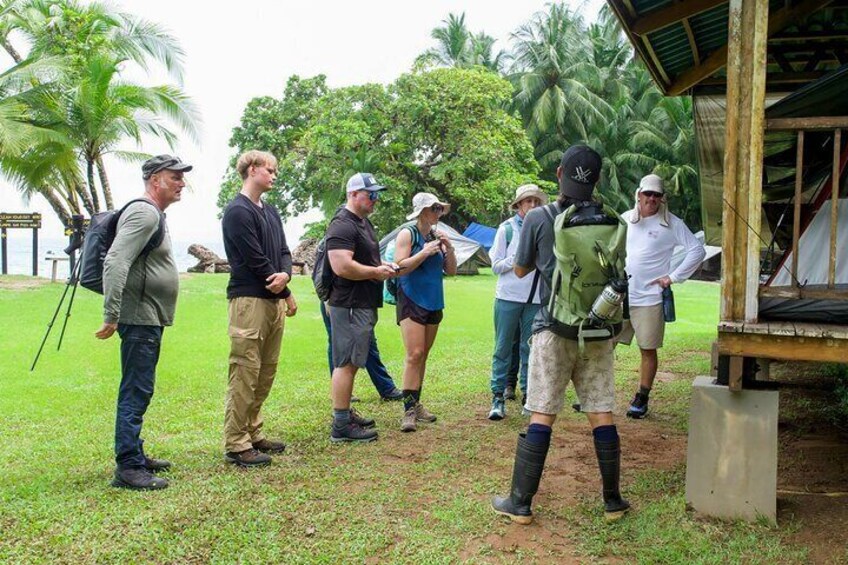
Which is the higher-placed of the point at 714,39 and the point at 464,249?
the point at 714,39

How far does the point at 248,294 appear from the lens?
4852 millimetres

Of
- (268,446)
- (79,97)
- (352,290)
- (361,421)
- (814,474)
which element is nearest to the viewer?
(814,474)

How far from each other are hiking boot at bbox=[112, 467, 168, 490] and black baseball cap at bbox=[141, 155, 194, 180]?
1.74m

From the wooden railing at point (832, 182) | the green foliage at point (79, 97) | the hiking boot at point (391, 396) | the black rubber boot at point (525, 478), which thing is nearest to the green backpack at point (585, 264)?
the black rubber boot at point (525, 478)

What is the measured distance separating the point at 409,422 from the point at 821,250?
10.1 ft

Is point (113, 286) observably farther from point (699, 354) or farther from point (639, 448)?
point (699, 354)

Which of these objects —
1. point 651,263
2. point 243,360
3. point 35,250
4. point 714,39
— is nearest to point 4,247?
point 35,250

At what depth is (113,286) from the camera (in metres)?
4.21

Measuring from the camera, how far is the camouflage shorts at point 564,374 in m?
4.02

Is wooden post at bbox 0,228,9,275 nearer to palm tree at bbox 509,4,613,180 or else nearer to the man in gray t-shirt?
the man in gray t-shirt

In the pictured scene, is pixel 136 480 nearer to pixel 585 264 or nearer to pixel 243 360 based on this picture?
pixel 243 360

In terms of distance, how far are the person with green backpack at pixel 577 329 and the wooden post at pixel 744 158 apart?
0.56 metres

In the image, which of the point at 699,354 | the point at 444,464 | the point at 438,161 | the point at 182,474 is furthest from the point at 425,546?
the point at 438,161

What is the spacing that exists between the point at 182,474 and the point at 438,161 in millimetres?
27480
